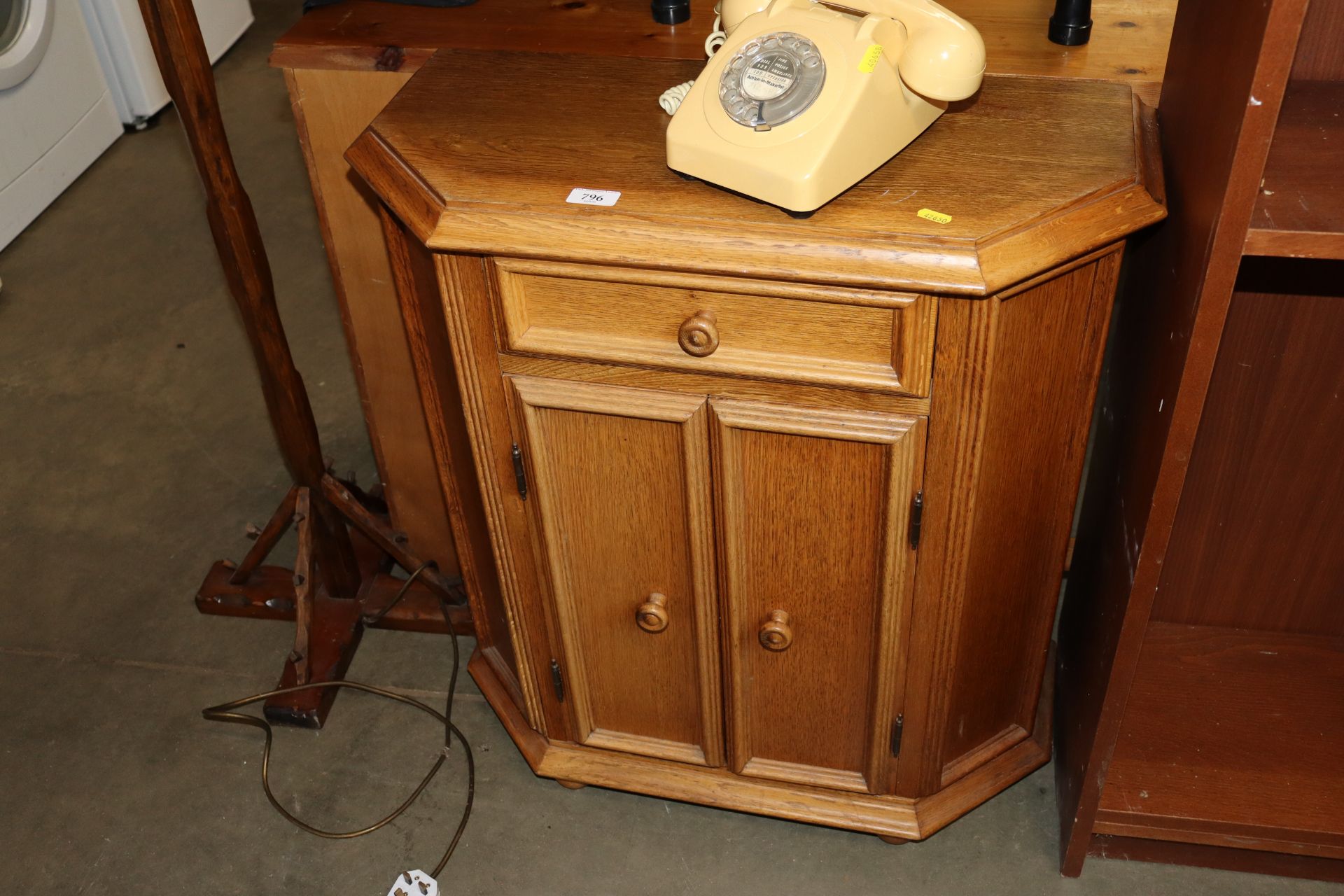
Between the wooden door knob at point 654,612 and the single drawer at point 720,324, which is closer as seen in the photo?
the single drawer at point 720,324

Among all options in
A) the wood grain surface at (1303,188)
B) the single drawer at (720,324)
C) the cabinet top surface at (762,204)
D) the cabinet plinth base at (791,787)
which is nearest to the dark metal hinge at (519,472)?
the single drawer at (720,324)

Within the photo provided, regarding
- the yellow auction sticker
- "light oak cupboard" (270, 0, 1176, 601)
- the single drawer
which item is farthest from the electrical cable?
the yellow auction sticker

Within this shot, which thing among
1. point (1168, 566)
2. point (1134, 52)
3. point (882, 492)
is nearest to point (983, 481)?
point (882, 492)

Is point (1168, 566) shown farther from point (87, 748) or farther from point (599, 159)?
point (87, 748)

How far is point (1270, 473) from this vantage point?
1596 mm

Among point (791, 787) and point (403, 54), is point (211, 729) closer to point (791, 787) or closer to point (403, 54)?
point (791, 787)

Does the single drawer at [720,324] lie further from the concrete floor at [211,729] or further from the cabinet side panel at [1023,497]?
the concrete floor at [211,729]

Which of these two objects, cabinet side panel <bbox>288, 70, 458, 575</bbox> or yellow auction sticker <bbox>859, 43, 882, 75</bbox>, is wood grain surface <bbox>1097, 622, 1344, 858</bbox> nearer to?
yellow auction sticker <bbox>859, 43, 882, 75</bbox>

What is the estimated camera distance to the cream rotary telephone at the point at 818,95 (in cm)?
107

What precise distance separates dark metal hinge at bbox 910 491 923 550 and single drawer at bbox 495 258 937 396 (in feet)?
0.45

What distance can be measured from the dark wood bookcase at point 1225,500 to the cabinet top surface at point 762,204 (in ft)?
0.31

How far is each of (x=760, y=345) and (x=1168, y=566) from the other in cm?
86

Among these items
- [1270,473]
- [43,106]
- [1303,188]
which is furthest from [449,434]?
[43,106]

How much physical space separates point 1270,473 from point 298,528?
1.36 metres
